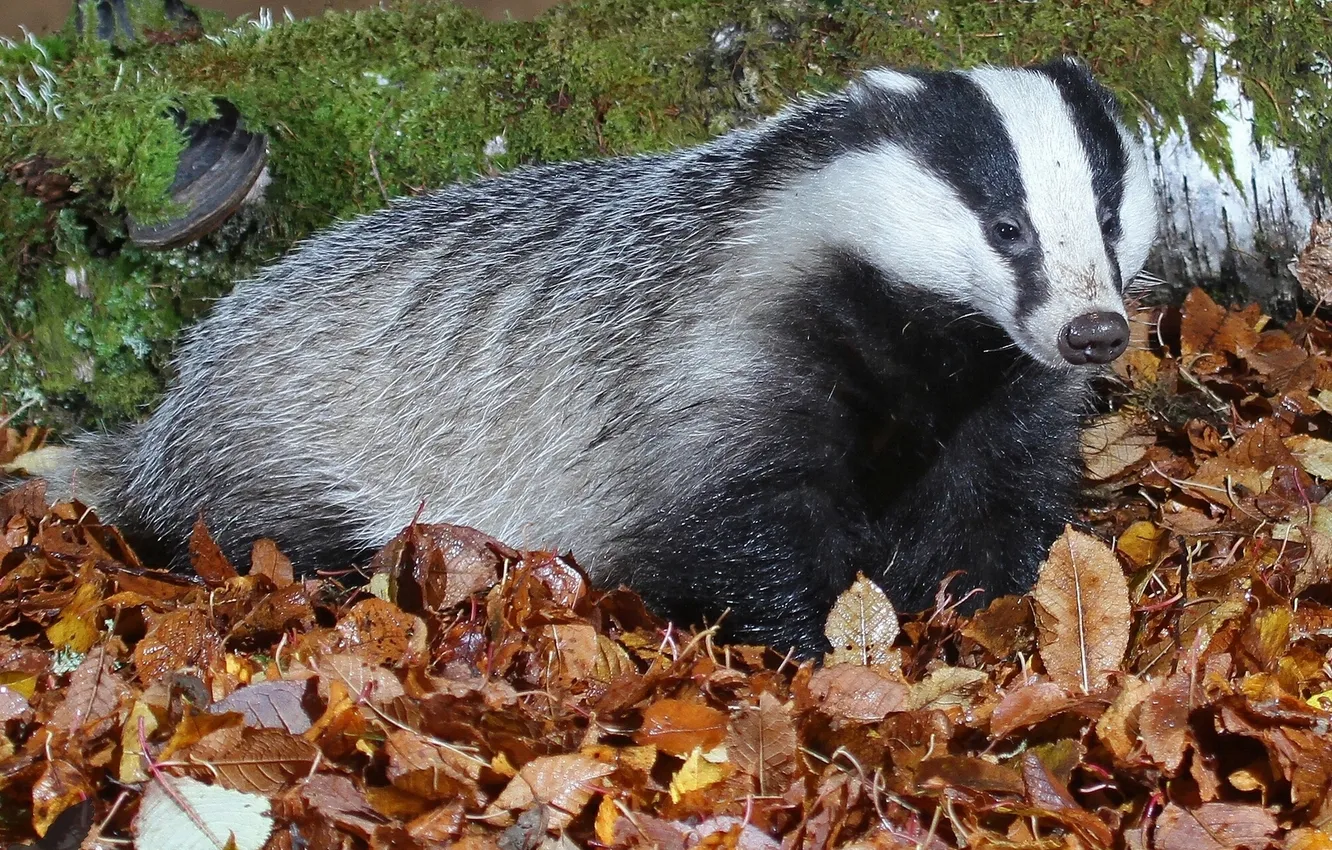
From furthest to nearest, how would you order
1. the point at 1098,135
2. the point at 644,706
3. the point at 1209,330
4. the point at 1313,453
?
the point at 1209,330 → the point at 1313,453 → the point at 1098,135 → the point at 644,706

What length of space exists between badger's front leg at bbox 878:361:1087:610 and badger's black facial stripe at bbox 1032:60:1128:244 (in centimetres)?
40

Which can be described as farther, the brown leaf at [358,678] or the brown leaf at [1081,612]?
the brown leaf at [1081,612]

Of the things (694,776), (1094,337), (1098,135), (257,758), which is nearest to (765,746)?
(694,776)

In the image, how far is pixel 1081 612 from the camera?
102 inches

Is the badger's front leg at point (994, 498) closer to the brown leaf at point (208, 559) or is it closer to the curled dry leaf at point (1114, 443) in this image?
the curled dry leaf at point (1114, 443)

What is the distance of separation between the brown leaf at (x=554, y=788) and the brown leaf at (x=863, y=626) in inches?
29.1

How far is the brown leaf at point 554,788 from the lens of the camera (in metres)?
2.02

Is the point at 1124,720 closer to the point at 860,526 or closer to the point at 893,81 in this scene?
the point at 860,526

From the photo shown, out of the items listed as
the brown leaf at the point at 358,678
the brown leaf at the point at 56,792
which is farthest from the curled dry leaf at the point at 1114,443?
the brown leaf at the point at 56,792

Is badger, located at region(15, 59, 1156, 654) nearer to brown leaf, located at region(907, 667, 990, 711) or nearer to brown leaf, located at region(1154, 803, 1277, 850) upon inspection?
brown leaf, located at region(907, 667, 990, 711)

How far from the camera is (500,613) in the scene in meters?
2.62

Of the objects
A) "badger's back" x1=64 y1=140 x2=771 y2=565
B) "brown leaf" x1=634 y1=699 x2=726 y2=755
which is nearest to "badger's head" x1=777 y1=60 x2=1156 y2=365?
"badger's back" x1=64 y1=140 x2=771 y2=565

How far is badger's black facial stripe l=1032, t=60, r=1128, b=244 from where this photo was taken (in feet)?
9.08

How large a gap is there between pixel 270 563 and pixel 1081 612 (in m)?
1.78
